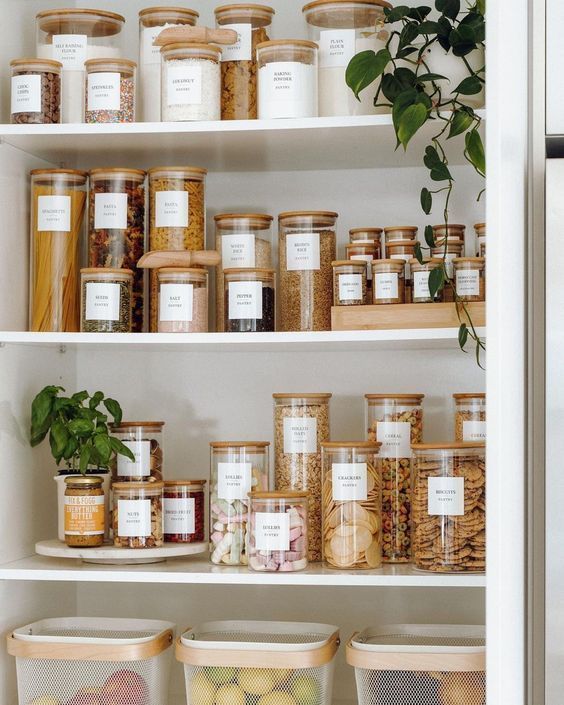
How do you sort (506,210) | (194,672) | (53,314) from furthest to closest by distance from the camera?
1. (53,314)
2. (194,672)
3. (506,210)

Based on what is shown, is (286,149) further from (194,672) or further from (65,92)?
(194,672)

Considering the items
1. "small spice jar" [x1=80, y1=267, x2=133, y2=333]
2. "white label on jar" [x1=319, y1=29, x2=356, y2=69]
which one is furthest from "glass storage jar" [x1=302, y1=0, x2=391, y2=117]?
"small spice jar" [x1=80, y1=267, x2=133, y2=333]

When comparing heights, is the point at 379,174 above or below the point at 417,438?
above

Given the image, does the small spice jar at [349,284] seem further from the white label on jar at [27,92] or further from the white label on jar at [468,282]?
the white label on jar at [27,92]

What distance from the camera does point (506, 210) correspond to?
1.38 meters

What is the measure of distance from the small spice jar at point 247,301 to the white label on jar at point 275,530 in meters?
0.32

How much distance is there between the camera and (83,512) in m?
1.79

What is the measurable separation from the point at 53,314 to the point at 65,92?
1.33 feet

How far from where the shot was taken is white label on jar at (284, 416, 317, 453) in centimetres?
180

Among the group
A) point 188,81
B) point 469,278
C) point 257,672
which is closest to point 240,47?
point 188,81

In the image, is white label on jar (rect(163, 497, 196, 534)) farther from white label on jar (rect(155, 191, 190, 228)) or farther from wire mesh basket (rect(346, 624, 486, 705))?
white label on jar (rect(155, 191, 190, 228))

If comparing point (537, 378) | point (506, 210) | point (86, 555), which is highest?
point (506, 210)

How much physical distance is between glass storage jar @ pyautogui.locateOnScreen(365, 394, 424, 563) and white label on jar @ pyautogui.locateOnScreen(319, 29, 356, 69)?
0.59 metres

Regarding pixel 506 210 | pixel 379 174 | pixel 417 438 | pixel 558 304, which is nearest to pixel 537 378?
pixel 558 304
